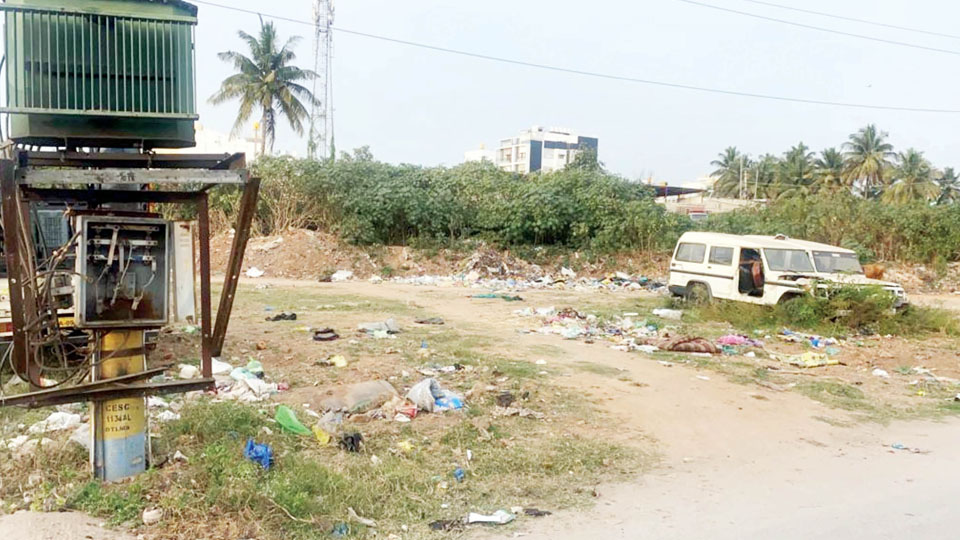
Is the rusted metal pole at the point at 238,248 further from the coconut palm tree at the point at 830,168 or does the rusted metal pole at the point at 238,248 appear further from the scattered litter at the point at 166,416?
the coconut palm tree at the point at 830,168

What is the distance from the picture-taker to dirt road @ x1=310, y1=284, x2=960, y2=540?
4039 millimetres

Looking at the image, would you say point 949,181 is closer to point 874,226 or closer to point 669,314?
point 874,226

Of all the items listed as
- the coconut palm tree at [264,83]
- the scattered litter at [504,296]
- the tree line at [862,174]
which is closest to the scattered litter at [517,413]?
the scattered litter at [504,296]

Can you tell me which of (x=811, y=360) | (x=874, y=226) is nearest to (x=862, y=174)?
(x=874, y=226)

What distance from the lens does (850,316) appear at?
1129cm

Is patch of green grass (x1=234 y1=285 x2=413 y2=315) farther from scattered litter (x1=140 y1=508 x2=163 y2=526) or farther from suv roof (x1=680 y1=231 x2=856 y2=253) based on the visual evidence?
scattered litter (x1=140 y1=508 x2=163 y2=526)

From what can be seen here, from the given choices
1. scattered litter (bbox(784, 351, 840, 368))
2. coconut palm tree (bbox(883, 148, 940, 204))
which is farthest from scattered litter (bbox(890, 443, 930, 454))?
coconut palm tree (bbox(883, 148, 940, 204))

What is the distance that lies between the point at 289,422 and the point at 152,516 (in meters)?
1.67

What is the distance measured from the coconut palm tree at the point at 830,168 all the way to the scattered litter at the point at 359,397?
154ft

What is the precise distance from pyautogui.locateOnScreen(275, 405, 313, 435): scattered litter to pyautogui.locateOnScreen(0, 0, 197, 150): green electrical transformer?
233 centimetres

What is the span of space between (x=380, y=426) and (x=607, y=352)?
15.2 feet

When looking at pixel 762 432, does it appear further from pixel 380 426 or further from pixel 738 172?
pixel 738 172

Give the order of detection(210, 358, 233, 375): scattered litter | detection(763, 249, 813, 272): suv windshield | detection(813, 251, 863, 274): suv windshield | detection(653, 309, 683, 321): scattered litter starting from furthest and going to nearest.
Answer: detection(653, 309, 683, 321): scattered litter, detection(813, 251, 863, 274): suv windshield, detection(763, 249, 813, 272): suv windshield, detection(210, 358, 233, 375): scattered litter

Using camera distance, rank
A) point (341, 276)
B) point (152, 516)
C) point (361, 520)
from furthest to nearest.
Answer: point (341, 276), point (361, 520), point (152, 516)
